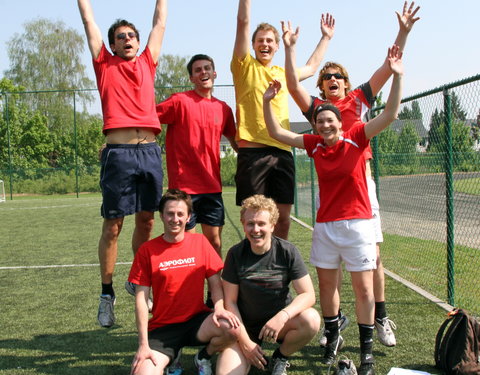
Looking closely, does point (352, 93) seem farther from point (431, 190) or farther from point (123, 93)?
point (431, 190)

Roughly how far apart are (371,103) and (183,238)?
1.72 meters

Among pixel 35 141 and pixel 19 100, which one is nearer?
pixel 35 141

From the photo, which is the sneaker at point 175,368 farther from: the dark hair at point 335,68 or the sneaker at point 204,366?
the dark hair at point 335,68

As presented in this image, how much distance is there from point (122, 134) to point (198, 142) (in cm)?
61

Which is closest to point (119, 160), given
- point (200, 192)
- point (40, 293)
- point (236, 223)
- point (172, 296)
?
point (200, 192)

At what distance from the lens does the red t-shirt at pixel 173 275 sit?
341cm

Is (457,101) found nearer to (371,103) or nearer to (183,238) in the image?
(371,103)

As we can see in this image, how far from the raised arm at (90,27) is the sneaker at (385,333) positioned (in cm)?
290

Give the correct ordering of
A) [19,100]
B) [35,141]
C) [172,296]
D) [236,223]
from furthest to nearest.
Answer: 1. [19,100]
2. [35,141]
3. [236,223]
4. [172,296]

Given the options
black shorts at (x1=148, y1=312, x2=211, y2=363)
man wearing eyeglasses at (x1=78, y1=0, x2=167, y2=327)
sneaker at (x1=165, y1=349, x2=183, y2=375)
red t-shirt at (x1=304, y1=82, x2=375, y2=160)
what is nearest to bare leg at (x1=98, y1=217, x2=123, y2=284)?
man wearing eyeglasses at (x1=78, y1=0, x2=167, y2=327)

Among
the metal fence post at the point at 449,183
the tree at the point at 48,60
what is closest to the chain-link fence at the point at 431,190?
the metal fence post at the point at 449,183

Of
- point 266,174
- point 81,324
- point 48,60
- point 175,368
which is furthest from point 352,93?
point 48,60

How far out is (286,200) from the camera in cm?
420

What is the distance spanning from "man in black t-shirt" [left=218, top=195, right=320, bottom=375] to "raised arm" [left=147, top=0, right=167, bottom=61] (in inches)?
66.6
